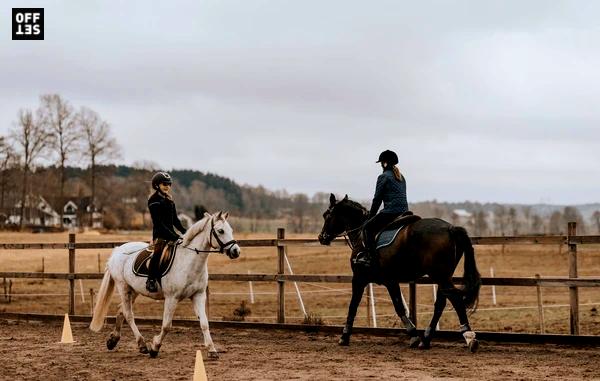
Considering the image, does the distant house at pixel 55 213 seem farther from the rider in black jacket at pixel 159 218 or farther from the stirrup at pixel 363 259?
the stirrup at pixel 363 259

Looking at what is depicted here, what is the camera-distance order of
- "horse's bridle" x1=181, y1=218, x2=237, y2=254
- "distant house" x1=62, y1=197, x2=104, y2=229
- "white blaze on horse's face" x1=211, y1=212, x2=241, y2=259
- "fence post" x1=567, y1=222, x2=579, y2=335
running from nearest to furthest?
"white blaze on horse's face" x1=211, y1=212, x2=241, y2=259 < "horse's bridle" x1=181, y1=218, x2=237, y2=254 < "fence post" x1=567, y1=222, x2=579, y2=335 < "distant house" x1=62, y1=197, x2=104, y2=229

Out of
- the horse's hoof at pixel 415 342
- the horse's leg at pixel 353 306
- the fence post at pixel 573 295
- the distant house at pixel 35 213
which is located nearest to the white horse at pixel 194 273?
the horse's leg at pixel 353 306

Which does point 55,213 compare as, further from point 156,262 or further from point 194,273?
point 194,273

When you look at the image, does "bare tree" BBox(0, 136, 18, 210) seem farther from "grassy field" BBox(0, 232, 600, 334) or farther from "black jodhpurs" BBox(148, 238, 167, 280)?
"black jodhpurs" BBox(148, 238, 167, 280)

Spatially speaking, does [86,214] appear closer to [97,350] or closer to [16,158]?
[16,158]

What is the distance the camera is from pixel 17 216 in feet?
302

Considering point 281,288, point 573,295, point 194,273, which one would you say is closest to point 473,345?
point 573,295

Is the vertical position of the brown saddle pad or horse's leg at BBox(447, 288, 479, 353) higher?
the brown saddle pad

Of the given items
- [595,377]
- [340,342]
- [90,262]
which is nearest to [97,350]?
[340,342]

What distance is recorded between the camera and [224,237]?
32.7ft

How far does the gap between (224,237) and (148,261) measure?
153cm

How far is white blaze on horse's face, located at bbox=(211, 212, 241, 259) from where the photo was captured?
9797 mm

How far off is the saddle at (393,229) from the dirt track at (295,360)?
1.58m

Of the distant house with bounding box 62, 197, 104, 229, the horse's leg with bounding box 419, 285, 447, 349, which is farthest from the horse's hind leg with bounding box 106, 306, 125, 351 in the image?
the distant house with bounding box 62, 197, 104, 229
